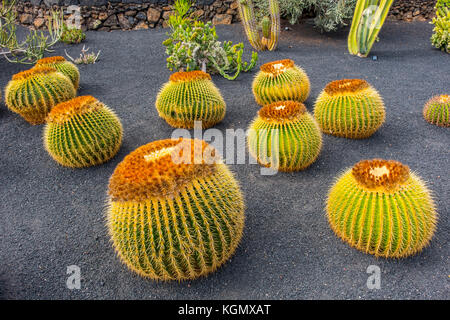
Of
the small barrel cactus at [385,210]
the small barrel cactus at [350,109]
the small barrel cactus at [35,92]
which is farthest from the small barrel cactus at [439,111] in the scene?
the small barrel cactus at [35,92]

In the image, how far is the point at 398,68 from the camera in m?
7.23

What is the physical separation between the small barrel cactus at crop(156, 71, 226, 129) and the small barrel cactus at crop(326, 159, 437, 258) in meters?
2.47

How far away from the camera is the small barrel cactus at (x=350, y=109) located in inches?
163

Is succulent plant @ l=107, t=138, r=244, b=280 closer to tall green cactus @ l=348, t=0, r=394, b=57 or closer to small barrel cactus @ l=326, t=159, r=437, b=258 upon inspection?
small barrel cactus @ l=326, t=159, r=437, b=258

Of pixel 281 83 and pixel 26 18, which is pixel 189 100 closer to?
pixel 281 83

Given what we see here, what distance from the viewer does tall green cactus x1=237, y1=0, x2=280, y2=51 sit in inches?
318

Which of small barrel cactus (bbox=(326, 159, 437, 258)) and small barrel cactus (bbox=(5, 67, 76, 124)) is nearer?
small barrel cactus (bbox=(326, 159, 437, 258))

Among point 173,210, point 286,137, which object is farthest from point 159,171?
point 286,137

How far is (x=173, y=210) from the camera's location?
2.22 meters

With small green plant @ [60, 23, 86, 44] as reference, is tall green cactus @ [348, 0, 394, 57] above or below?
→ above

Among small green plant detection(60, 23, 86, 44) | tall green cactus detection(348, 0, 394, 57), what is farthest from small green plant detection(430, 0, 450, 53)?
small green plant detection(60, 23, 86, 44)

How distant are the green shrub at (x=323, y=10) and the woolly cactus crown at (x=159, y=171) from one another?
26.2ft

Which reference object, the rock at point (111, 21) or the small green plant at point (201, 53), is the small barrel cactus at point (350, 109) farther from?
the rock at point (111, 21)
